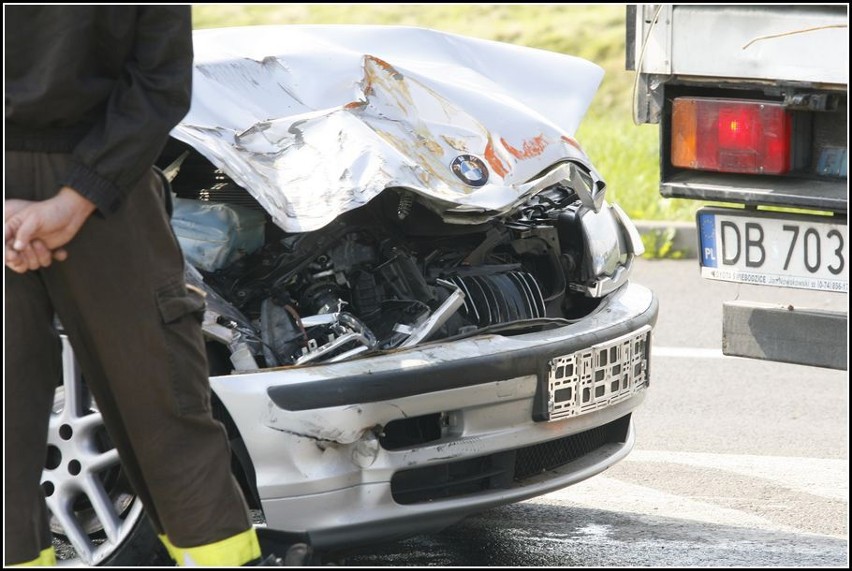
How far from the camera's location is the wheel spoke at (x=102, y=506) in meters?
3.31

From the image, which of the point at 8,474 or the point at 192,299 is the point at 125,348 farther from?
the point at 8,474

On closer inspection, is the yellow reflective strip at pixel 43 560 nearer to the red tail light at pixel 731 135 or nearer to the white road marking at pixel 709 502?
the white road marking at pixel 709 502

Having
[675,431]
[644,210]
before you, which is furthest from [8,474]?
[644,210]

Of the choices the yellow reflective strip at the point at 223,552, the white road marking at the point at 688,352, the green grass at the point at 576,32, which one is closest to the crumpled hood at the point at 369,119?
the yellow reflective strip at the point at 223,552

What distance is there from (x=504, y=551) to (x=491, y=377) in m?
0.79


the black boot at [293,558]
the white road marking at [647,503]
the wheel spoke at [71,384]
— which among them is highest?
the wheel spoke at [71,384]

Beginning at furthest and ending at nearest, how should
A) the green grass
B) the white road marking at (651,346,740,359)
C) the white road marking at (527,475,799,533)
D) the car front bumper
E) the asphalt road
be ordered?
the green grass
the white road marking at (651,346,740,359)
the white road marking at (527,475,799,533)
the asphalt road
the car front bumper

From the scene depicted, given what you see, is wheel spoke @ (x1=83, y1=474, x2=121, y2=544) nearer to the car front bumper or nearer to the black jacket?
the car front bumper

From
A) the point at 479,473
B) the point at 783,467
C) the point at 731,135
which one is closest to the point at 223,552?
the point at 479,473

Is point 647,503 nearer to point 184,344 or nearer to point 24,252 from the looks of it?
point 184,344

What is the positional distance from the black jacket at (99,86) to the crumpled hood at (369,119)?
2.50ft

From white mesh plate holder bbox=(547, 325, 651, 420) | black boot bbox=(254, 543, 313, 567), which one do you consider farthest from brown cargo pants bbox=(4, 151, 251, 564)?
white mesh plate holder bbox=(547, 325, 651, 420)

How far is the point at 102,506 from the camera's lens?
3326mm

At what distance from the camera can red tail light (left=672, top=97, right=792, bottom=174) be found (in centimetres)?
357
